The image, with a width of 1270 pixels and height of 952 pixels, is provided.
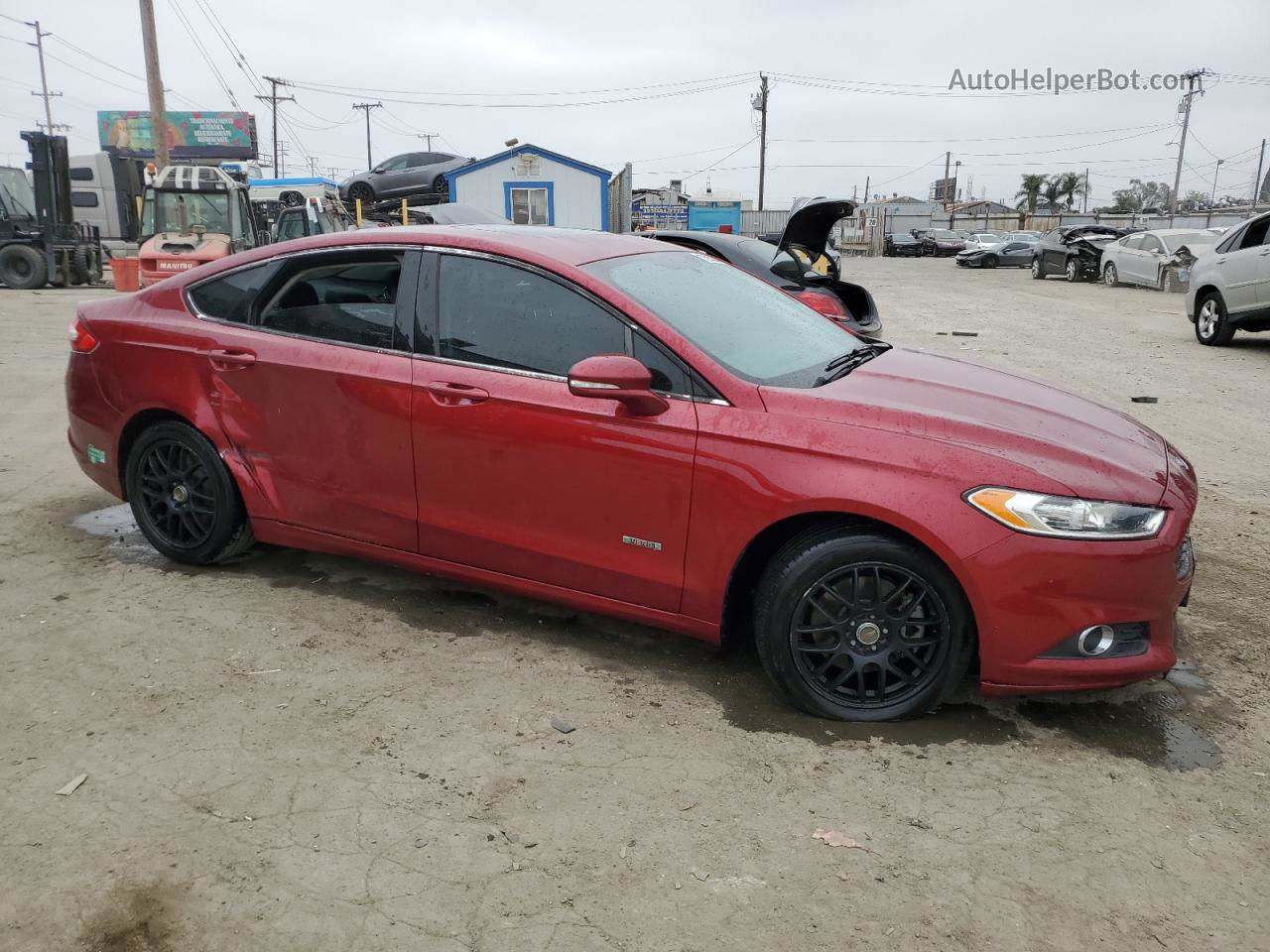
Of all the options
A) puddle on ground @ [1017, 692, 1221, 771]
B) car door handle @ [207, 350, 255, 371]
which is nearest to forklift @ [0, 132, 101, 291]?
car door handle @ [207, 350, 255, 371]

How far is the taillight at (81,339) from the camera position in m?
4.52

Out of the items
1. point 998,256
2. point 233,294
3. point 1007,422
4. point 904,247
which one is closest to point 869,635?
point 1007,422

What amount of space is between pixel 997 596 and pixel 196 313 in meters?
3.56

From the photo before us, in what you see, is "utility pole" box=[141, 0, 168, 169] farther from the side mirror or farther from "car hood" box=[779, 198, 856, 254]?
the side mirror

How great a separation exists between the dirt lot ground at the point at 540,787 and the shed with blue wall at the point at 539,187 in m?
28.3

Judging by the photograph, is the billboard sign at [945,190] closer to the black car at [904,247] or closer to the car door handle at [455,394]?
the black car at [904,247]

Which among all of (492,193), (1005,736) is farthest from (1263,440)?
(492,193)

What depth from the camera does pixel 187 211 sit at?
17.8 m

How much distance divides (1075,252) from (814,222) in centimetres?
2208

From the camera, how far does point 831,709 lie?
3217 millimetres

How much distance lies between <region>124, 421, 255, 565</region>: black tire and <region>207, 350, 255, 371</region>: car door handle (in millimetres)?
345

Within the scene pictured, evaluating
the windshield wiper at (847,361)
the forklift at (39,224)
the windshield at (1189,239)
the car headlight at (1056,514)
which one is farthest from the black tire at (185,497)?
the windshield at (1189,239)

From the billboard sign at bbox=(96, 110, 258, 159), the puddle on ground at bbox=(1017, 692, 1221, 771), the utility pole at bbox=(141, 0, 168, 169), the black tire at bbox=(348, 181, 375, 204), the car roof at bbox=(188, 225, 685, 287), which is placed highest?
the billboard sign at bbox=(96, 110, 258, 159)

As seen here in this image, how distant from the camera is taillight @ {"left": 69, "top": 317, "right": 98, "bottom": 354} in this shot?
4.52m
